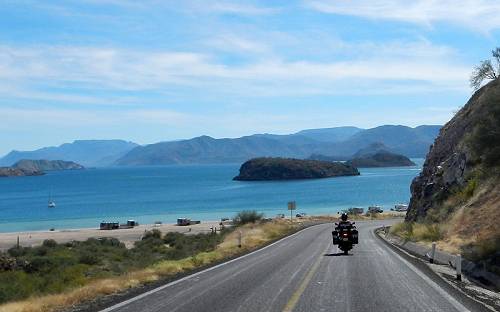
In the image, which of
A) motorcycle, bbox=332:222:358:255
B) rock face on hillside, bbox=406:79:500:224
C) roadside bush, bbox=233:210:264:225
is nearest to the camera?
motorcycle, bbox=332:222:358:255

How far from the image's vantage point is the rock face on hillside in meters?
37.2

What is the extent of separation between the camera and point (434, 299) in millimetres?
12508

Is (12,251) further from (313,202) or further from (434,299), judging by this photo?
(313,202)

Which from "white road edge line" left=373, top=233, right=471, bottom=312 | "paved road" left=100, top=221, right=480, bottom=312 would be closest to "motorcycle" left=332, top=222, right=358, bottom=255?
"paved road" left=100, top=221, right=480, bottom=312

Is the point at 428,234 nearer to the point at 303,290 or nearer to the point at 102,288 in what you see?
the point at 303,290

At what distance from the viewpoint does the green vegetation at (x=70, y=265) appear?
20.3 meters

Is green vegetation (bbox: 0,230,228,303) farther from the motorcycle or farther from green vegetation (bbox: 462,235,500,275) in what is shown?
green vegetation (bbox: 462,235,500,275)

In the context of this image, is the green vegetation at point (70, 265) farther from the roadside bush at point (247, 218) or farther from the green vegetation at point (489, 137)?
the green vegetation at point (489, 137)

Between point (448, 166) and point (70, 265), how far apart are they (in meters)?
25.2

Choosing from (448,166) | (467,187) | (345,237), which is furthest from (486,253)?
(448,166)

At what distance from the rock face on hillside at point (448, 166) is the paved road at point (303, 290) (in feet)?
48.6

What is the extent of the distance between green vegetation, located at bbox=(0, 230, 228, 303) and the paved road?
4.68m

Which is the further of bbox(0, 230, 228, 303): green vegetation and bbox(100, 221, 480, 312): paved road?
bbox(0, 230, 228, 303): green vegetation

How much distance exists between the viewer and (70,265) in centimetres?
3325
